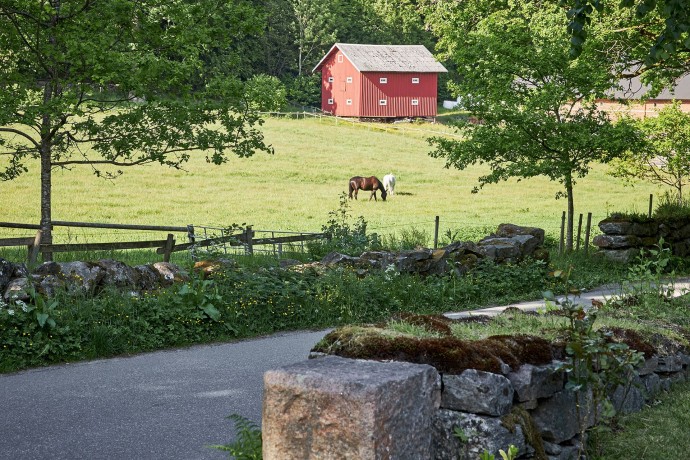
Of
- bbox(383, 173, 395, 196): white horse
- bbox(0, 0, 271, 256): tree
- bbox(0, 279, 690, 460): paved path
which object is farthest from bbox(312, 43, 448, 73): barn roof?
bbox(0, 279, 690, 460): paved path

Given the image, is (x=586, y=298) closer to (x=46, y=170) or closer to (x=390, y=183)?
(x=46, y=170)

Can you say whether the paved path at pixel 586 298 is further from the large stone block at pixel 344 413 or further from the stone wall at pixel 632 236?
the large stone block at pixel 344 413

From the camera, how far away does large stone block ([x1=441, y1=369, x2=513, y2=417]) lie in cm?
527

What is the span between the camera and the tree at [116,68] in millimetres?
14883

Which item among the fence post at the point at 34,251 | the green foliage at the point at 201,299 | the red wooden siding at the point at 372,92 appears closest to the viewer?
the green foliage at the point at 201,299

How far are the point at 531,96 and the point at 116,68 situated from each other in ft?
30.8

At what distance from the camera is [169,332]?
34.3 ft

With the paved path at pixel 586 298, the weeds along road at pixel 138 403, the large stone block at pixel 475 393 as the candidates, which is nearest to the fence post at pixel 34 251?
the weeds along road at pixel 138 403

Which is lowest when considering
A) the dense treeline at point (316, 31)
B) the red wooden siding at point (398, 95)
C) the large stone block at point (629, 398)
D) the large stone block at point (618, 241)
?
the large stone block at point (629, 398)

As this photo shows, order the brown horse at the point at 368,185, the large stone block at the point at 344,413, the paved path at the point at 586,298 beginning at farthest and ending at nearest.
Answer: the brown horse at the point at 368,185 → the paved path at the point at 586,298 → the large stone block at the point at 344,413

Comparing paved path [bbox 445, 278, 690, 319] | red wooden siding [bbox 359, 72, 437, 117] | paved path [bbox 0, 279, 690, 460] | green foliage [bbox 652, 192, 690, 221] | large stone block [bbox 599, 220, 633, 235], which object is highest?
red wooden siding [bbox 359, 72, 437, 117]

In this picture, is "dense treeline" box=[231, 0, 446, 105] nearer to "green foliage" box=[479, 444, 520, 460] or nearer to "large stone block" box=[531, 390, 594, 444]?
"large stone block" box=[531, 390, 594, 444]

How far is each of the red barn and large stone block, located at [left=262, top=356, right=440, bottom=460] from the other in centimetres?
6902

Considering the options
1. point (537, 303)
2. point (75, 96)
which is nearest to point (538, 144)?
point (537, 303)
